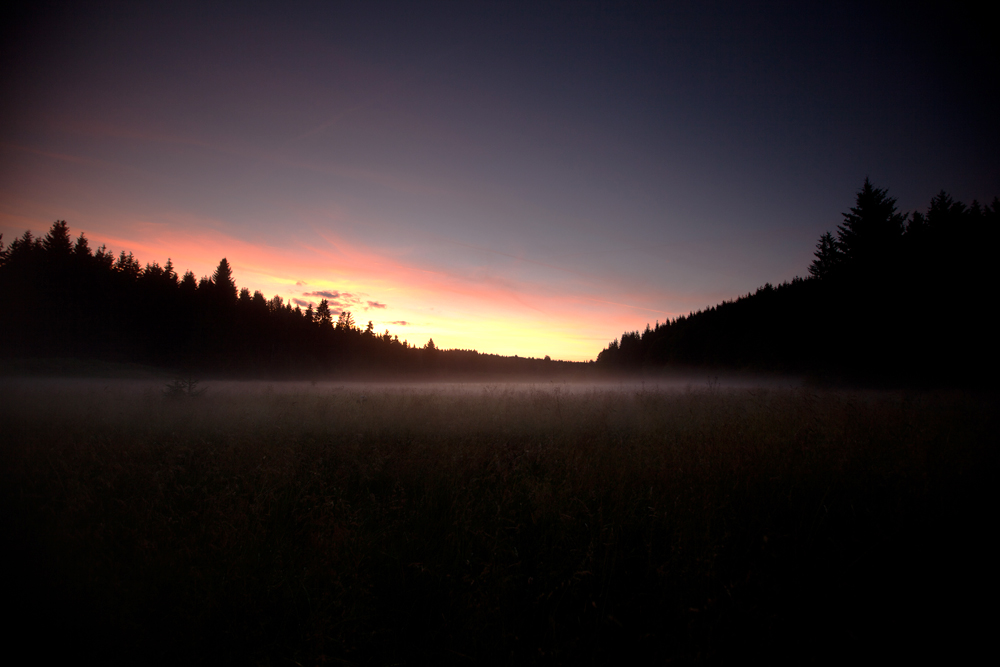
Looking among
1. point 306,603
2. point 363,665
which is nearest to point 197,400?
point 306,603

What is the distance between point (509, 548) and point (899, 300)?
21.0m

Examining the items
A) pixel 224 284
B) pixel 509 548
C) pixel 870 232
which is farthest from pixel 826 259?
pixel 224 284

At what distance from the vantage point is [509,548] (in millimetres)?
3197

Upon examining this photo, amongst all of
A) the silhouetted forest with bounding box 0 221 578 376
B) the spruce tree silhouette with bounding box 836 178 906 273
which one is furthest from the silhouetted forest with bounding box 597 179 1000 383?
the silhouetted forest with bounding box 0 221 578 376

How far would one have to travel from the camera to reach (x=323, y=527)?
11.7 ft

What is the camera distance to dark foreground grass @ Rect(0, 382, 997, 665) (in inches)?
94.7

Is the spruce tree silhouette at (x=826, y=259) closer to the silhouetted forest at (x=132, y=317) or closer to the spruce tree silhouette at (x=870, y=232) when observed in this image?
the spruce tree silhouette at (x=870, y=232)

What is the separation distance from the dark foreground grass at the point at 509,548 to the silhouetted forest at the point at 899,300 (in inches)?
467

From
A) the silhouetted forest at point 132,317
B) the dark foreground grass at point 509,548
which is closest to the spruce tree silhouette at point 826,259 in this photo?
the dark foreground grass at point 509,548

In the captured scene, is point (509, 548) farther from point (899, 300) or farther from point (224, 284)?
point (224, 284)

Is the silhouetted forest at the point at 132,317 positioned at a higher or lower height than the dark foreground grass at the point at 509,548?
higher

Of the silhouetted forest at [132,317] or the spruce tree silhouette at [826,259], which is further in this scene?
the silhouetted forest at [132,317]

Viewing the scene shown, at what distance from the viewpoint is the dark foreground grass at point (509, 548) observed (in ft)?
7.89

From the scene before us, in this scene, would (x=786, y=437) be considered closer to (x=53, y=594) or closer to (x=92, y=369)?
(x=53, y=594)
